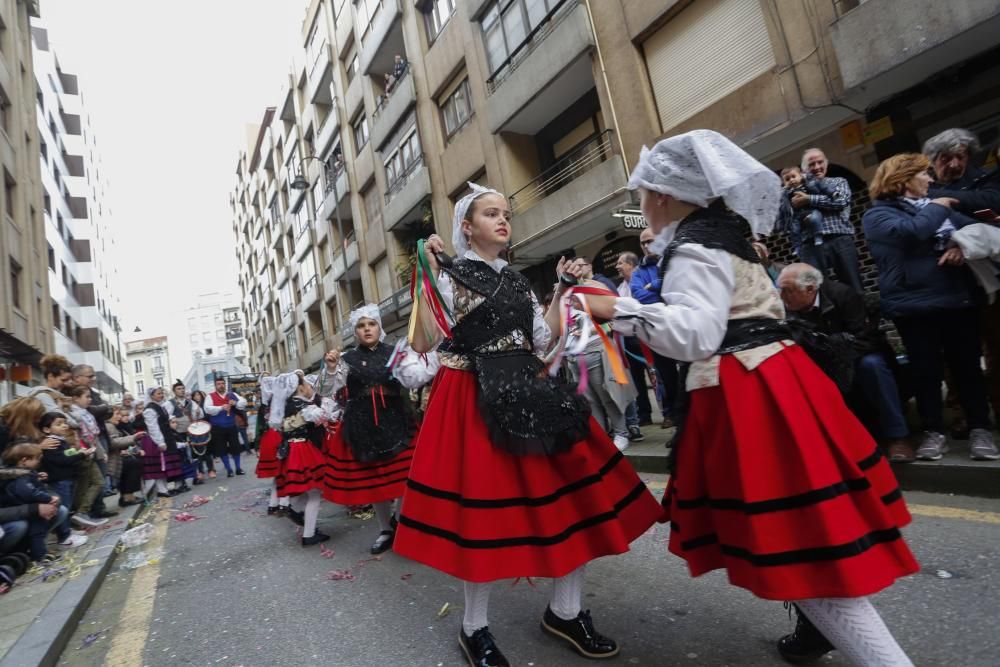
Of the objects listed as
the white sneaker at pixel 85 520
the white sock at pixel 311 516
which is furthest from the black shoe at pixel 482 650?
the white sneaker at pixel 85 520

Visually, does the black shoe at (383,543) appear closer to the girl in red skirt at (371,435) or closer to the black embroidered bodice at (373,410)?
the girl in red skirt at (371,435)

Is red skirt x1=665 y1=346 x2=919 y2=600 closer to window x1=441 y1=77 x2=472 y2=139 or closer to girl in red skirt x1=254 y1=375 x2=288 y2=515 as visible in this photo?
girl in red skirt x1=254 y1=375 x2=288 y2=515

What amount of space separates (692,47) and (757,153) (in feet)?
7.13

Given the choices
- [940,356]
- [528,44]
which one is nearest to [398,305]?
[528,44]

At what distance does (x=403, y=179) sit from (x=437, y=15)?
4977mm

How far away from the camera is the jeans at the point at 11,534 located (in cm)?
467

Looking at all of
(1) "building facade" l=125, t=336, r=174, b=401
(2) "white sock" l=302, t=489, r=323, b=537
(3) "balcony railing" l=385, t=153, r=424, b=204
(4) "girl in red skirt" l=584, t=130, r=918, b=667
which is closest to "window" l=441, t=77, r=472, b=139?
(3) "balcony railing" l=385, t=153, r=424, b=204

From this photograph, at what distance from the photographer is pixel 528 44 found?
13070 mm

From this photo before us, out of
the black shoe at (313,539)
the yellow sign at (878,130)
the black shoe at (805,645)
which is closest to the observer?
the black shoe at (805,645)

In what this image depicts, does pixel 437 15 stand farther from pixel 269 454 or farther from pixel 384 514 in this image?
pixel 384 514

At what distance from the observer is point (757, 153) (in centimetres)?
904

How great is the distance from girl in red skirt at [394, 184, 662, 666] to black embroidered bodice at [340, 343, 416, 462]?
1.99 m

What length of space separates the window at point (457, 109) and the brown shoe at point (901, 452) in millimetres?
13883

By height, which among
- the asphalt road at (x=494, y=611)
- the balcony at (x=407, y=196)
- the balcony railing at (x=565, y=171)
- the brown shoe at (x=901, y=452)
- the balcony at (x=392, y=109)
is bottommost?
the asphalt road at (x=494, y=611)
